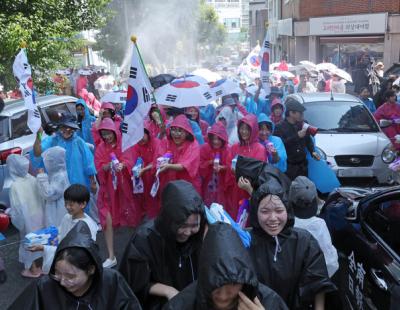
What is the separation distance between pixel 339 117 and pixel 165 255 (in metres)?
A: 6.95

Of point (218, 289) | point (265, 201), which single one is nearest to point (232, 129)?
point (265, 201)

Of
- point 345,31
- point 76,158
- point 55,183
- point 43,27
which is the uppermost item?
point 43,27

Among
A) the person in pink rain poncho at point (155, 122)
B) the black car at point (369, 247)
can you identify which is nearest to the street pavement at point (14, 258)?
the person in pink rain poncho at point (155, 122)

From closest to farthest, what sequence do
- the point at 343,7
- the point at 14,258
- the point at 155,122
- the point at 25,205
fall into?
the point at 25,205, the point at 14,258, the point at 155,122, the point at 343,7

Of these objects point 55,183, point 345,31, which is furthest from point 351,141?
point 345,31

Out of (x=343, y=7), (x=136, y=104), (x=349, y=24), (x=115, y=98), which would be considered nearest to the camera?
(x=136, y=104)

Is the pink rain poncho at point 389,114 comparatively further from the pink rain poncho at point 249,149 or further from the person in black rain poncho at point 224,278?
the person in black rain poncho at point 224,278

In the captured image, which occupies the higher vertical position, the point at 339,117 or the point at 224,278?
the point at 224,278

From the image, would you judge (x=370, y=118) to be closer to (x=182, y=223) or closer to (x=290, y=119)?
(x=290, y=119)

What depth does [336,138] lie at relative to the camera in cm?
875

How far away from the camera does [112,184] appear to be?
6.12 m

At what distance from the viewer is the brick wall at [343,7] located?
23234mm

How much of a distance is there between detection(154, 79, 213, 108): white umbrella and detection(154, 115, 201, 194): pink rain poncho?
1589mm

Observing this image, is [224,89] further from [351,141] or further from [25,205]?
[25,205]
